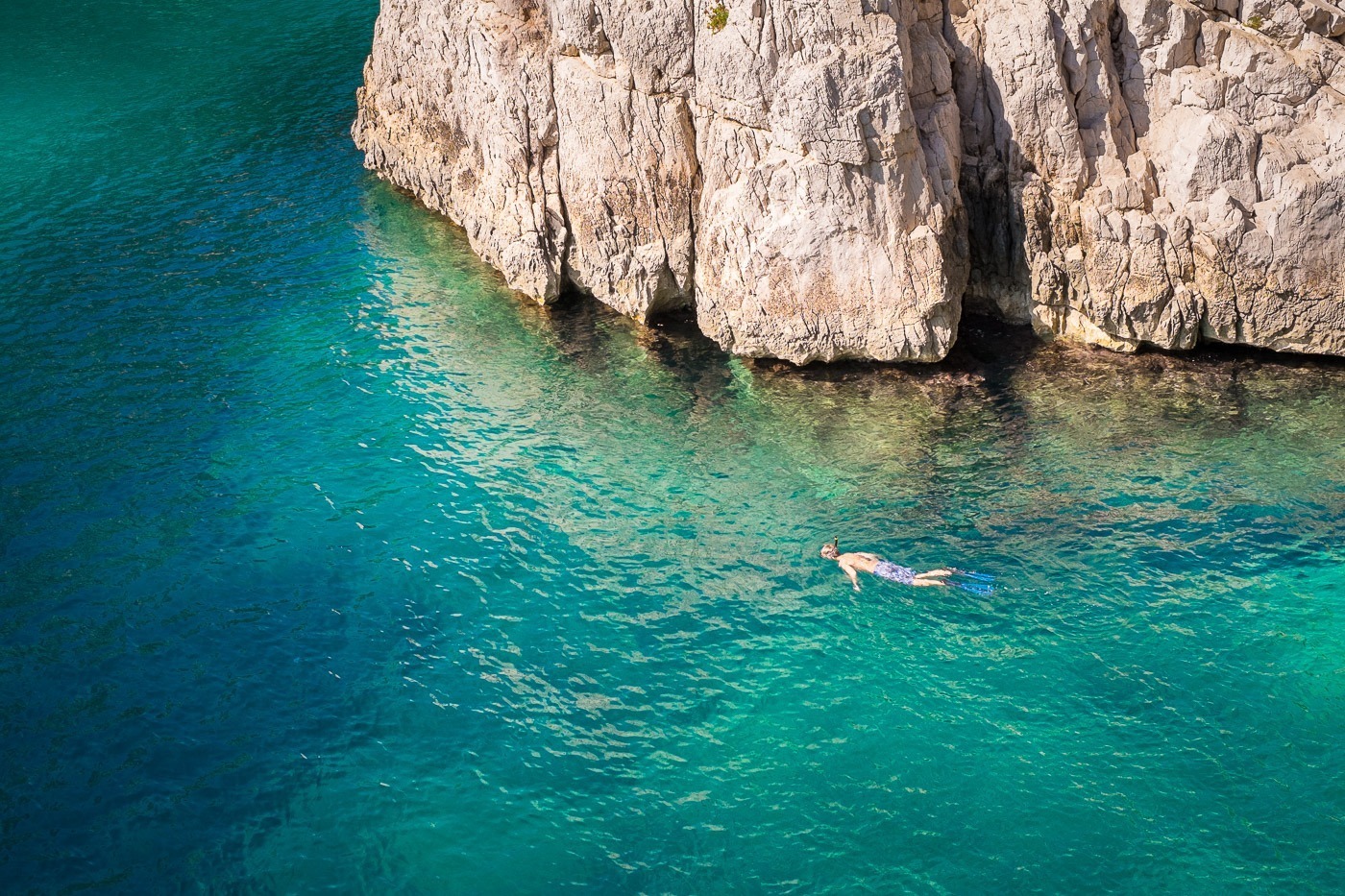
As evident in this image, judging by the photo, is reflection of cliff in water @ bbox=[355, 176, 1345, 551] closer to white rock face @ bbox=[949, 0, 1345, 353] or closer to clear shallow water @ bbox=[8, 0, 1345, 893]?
clear shallow water @ bbox=[8, 0, 1345, 893]

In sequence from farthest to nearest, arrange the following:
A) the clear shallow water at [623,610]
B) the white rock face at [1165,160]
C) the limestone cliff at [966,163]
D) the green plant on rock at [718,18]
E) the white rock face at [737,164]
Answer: the green plant on rock at [718,18] → the white rock face at [737,164] → the limestone cliff at [966,163] → the white rock face at [1165,160] → the clear shallow water at [623,610]

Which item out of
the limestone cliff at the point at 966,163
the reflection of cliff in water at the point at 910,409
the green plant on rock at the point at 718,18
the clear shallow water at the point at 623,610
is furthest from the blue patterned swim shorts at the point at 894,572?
the green plant on rock at the point at 718,18

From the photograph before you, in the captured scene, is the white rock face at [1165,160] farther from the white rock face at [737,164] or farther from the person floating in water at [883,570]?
the person floating in water at [883,570]

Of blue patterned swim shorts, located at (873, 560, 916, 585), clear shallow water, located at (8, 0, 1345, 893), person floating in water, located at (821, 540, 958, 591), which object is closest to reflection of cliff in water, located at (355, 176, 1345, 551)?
clear shallow water, located at (8, 0, 1345, 893)

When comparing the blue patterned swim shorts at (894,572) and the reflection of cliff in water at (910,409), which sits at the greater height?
the reflection of cliff in water at (910,409)

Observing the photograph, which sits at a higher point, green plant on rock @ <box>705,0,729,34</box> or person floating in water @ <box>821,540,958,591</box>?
green plant on rock @ <box>705,0,729,34</box>

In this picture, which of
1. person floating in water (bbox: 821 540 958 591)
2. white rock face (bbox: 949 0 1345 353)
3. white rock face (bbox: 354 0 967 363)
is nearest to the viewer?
person floating in water (bbox: 821 540 958 591)

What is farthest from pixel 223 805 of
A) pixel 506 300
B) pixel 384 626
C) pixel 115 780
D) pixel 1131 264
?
pixel 1131 264

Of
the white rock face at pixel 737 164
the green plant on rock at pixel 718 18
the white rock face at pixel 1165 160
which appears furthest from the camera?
the green plant on rock at pixel 718 18
